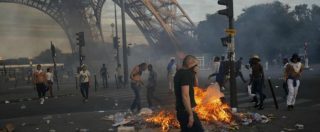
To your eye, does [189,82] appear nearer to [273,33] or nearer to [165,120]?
[165,120]

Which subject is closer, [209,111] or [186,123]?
[186,123]

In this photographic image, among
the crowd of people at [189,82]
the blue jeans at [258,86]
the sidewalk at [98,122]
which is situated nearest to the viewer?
the crowd of people at [189,82]

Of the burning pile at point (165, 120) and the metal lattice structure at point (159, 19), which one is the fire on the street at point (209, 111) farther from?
the metal lattice structure at point (159, 19)

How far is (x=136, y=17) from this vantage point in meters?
41.2

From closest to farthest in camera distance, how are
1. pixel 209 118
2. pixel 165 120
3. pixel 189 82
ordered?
pixel 189 82 < pixel 165 120 < pixel 209 118

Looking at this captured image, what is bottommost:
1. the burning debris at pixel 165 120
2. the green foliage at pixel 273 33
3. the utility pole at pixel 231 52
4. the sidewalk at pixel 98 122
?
the sidewalk at pixel 98 122

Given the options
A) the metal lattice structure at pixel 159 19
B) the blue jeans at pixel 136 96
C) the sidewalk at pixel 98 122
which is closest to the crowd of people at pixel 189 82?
the blue jeans at pixel 136 96

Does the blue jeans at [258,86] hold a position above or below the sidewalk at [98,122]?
above

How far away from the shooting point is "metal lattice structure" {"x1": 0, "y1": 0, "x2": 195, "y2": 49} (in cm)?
4041

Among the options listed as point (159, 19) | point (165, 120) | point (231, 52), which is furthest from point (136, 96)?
point (159, 19)

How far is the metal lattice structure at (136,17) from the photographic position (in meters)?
40.4

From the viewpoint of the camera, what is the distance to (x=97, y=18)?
49.2 metres

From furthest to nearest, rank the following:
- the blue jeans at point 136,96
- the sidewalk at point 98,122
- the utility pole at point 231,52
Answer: the blue jeans at point 136,96
the utility pole at point 231,52
the sidewalk at point 98,122

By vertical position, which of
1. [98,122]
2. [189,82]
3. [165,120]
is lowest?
[98,122]
